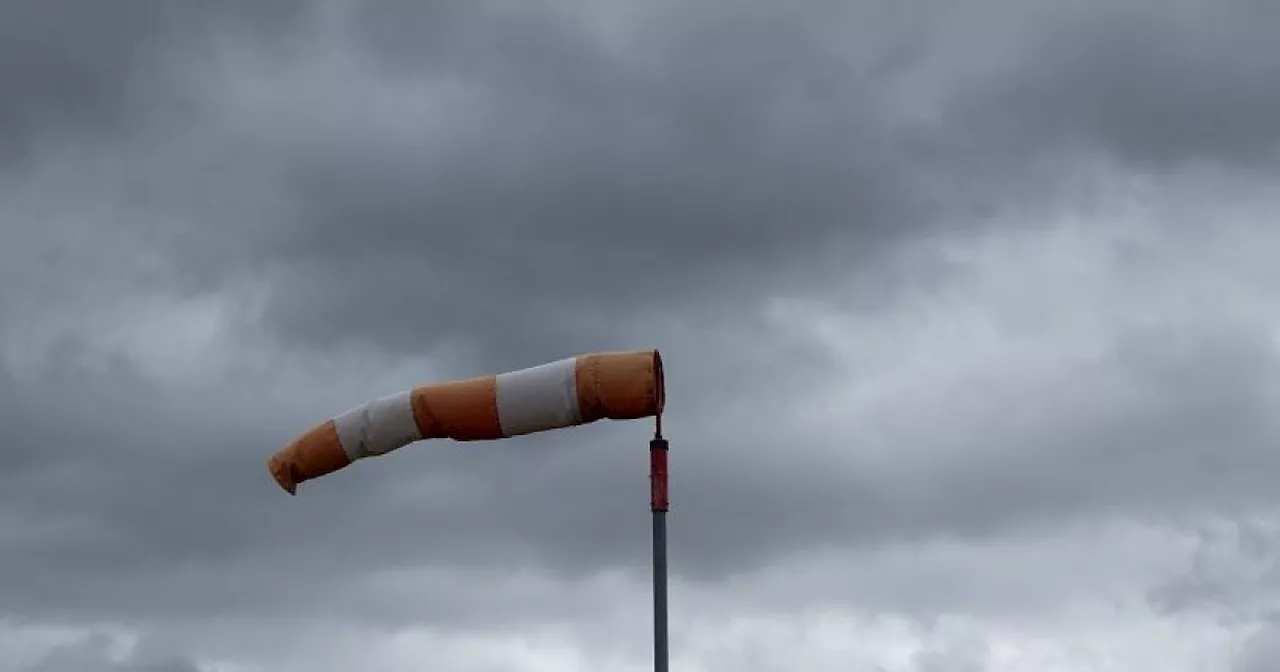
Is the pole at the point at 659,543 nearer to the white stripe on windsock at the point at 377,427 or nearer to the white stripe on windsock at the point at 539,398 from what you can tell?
the white stripe on windsock at the point at 539,398

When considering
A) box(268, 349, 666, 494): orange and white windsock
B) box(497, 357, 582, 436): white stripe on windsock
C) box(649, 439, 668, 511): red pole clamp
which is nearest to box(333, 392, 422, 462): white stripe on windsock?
box(268, 349, 666, 494): orange and white windsock

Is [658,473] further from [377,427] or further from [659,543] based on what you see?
[377,427]

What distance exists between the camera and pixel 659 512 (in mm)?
32781

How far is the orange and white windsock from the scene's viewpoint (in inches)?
1299

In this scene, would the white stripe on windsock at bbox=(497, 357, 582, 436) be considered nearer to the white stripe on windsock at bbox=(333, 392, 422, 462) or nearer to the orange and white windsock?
the orange and white windsock

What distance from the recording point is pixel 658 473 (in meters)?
32.8

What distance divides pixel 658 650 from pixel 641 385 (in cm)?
421

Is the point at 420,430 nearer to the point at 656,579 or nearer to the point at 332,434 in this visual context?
the point at 332,434

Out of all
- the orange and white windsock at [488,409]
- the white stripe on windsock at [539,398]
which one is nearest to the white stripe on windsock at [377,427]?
the orange and white windsock at [488,409]

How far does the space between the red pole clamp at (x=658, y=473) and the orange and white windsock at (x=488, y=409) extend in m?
0.57

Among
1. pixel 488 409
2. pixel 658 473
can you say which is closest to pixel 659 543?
pixel 658 473

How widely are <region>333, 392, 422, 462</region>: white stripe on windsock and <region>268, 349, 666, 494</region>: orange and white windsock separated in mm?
17

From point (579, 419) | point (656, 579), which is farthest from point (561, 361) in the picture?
point (656, 579)

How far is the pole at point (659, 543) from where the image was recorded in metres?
32.4
